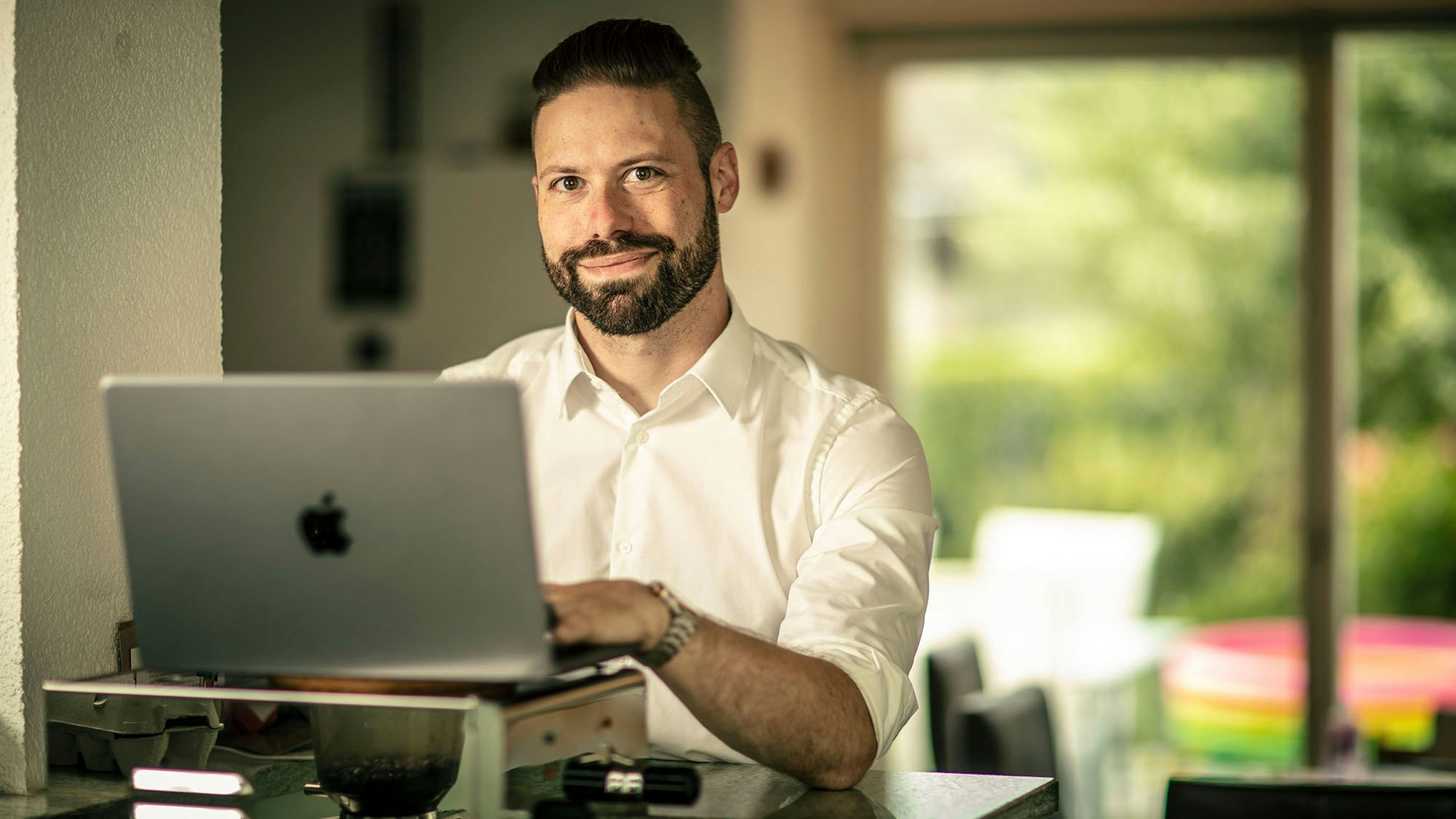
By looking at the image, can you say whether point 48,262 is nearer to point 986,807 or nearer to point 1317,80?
point 986,807

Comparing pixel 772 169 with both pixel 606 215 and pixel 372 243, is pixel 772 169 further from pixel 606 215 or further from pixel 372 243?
pixel 606 215

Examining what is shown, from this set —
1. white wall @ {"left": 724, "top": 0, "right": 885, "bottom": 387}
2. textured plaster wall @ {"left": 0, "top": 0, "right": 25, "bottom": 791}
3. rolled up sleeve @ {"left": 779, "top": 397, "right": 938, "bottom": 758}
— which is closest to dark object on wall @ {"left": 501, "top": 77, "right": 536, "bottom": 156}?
white wall @ {"left": 724, "top": 0, "right": 885, "bottom": 387}

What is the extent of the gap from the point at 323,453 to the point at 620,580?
28cm

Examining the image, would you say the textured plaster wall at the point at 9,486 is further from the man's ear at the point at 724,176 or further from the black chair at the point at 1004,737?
the black chair at the point at 1004,737

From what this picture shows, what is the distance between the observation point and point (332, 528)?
1.15 metres

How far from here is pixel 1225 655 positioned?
14.3 feet

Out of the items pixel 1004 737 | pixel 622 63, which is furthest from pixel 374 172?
pixel 622 63

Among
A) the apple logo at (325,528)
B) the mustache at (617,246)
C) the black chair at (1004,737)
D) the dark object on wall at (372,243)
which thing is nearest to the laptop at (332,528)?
the apple logo at (325,528)

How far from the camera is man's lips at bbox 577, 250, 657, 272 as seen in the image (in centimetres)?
180

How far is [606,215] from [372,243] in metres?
2.58

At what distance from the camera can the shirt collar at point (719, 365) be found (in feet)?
6.07

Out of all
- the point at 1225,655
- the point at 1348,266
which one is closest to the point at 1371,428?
the point at 1348,266

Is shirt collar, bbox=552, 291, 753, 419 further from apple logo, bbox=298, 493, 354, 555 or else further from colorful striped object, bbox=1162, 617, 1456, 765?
colorful striped object, bbox=1162, 617, 1456, 765

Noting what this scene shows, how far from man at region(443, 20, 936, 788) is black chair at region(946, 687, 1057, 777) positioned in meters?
0.91
